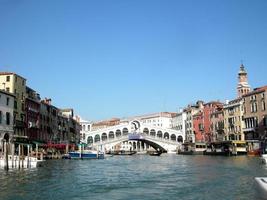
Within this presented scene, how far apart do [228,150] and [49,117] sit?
23645 mm

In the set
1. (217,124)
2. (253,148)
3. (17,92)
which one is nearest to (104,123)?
(217,124)

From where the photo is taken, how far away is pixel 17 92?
40.8 metres

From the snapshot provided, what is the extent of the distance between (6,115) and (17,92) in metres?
4.56

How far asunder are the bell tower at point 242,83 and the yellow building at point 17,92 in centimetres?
4119

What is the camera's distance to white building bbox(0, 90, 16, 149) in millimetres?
35875

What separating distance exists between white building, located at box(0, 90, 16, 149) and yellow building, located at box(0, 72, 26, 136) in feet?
4.81

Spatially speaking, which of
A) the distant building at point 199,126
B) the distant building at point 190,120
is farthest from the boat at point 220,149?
the distant building at point 190,120

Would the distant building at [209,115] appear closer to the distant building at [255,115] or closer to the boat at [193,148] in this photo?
the boat at [193,148]

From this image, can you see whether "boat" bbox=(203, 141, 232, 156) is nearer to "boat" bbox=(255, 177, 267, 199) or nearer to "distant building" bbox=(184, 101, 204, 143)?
"distant building" bbox=(184, 101, 204, 143)

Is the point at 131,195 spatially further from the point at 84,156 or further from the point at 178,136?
the point at 178,136

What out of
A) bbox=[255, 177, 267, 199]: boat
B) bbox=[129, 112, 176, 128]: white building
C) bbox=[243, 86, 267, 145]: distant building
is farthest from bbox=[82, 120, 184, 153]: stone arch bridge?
bbox=[255, 177, 267, 199]: boat

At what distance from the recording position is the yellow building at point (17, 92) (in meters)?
39.7

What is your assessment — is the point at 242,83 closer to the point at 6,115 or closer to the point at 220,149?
the point at 220,149

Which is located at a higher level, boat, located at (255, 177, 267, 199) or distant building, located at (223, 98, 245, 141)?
distant building, located at (223, 98, 245, 141)
